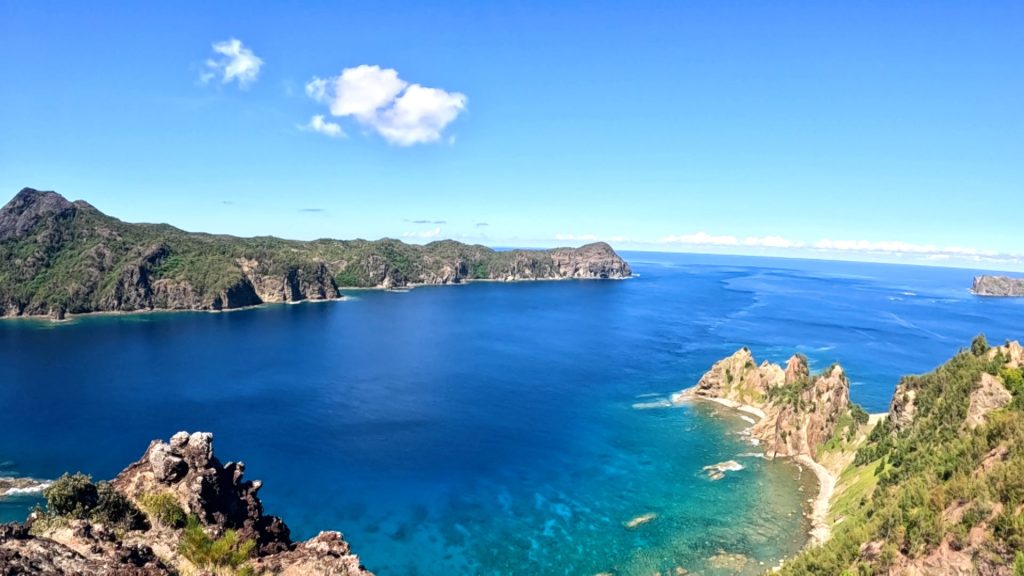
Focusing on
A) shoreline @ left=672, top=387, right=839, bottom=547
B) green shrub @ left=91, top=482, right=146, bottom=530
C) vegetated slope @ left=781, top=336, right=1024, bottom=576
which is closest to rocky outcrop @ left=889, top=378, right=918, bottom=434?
vegetated slope @ left=781, top=336, right=1024, bottom=576

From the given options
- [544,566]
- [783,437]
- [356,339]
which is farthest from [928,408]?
[356,339]

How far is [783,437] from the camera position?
88.2 metres

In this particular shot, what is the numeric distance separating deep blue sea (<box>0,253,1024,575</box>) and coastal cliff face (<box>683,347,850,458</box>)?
18.0 ft

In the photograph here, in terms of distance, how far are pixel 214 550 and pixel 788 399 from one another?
293ft

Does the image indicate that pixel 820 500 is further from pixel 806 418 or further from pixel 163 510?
pixel 163 510

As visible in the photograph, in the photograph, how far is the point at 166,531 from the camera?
38562mm

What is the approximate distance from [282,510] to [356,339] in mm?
120467

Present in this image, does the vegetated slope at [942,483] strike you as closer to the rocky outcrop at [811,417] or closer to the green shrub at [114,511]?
the rocky outcrop at [811,417]

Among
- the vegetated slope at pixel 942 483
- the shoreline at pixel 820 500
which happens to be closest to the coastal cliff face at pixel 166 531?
the vegetated slope at pixel 942 483

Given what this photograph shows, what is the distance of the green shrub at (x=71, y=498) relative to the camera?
36.0 metres

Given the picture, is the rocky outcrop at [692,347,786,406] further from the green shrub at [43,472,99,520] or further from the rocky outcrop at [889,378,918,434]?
the green shrub at [43,472,99,520]

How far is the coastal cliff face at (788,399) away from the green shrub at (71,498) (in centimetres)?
8624

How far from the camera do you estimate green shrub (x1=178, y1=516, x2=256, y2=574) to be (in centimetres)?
3572

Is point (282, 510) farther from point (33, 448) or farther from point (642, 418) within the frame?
point (642, 418)
